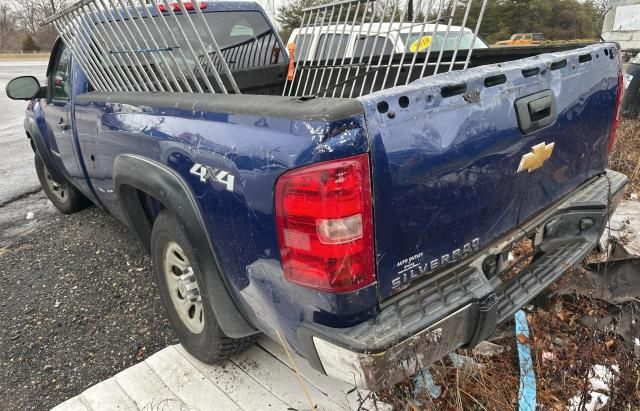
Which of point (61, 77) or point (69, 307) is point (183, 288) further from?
point (61, 77)

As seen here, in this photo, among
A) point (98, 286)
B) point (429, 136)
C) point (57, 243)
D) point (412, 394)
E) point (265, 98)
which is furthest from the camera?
point (57, 243)

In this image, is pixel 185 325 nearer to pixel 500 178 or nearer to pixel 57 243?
pixel 500 178

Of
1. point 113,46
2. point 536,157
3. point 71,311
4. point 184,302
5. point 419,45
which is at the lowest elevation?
point 71,311

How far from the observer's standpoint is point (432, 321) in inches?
64.2

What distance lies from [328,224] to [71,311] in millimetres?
2534

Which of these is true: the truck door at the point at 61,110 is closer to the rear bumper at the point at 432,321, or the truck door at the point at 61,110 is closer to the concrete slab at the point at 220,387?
the concrete slab at the point at 220,387

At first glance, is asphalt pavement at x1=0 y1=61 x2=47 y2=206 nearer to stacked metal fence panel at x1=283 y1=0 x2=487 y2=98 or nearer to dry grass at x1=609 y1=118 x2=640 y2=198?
stacked metal fence panel at x1=283 y1=0 x2=487 y2=98

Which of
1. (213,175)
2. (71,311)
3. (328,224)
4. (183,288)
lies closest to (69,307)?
(71,311)

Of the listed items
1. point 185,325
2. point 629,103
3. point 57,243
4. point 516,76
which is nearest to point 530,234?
point 516,76

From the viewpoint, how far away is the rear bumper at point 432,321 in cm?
154

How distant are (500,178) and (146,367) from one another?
2050 millimetres

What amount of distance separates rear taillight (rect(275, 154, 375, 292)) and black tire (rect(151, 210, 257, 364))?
0.73 m

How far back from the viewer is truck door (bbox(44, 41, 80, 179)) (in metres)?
3.55

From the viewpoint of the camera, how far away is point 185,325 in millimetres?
2584
